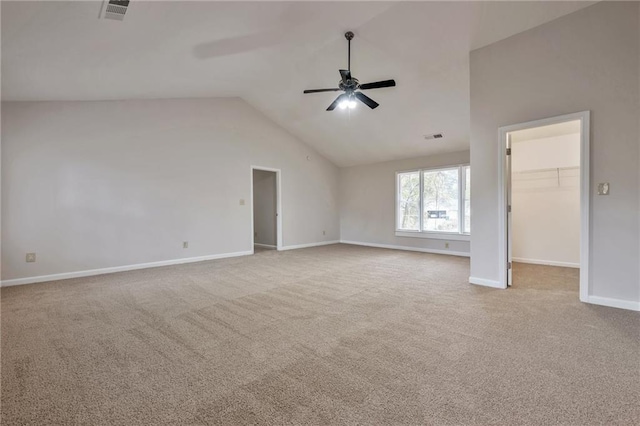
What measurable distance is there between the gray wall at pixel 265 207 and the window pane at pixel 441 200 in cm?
385

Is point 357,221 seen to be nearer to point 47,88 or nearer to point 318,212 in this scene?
point 318,212

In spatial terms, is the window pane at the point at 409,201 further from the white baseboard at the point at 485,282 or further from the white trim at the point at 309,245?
the white baseboard at the point at 485,282

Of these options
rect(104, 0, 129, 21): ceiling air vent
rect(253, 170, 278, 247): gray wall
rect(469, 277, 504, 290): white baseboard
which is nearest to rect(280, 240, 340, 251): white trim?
Result: rect(253, 170, 278, 247): gray wall

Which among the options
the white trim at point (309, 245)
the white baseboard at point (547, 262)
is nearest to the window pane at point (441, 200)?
the white baseboard at point (547, 262)

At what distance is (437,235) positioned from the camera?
6789 millimetres

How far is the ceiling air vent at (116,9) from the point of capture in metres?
2.39

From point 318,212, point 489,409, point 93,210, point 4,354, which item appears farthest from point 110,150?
point 489,409

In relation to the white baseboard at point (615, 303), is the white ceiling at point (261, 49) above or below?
above

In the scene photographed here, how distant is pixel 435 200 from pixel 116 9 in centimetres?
649

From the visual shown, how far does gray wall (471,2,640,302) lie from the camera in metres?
2.91

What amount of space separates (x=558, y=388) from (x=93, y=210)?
5986 millimetres

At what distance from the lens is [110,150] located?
191 inches

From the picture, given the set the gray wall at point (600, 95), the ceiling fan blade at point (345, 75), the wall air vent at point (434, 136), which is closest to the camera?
the gray wall at point (600, 95)

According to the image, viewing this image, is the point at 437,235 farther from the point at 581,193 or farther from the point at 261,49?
the point at 261,49
